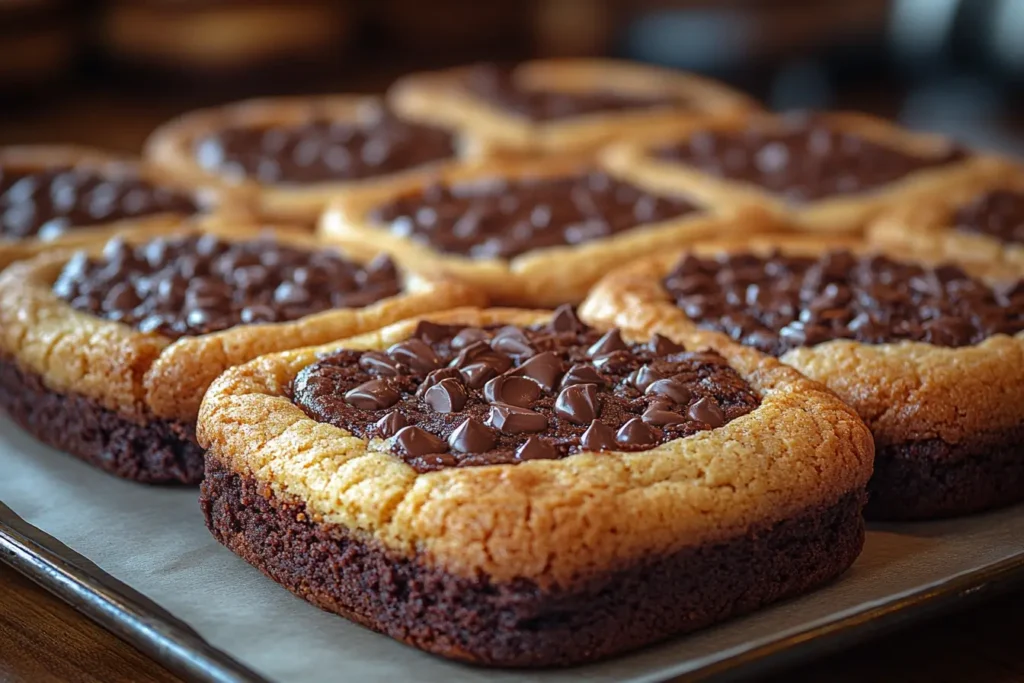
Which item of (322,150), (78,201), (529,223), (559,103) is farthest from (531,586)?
(559,103)

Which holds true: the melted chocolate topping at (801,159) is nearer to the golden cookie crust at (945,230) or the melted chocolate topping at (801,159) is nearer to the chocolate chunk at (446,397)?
the golden cookie crust at (945,230)

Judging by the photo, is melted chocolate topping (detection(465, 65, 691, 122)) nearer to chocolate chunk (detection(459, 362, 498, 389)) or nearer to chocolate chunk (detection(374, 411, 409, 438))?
chocolate chunk (detection(459, 362, 498, 389))

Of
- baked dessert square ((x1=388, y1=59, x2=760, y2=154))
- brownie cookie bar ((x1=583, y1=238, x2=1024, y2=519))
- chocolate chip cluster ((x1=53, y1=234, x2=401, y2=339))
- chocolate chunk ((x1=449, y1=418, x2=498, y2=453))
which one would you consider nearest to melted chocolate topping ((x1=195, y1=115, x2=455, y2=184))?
baked dessert square ((x1=388, y1=59, x2=760, y2=154))

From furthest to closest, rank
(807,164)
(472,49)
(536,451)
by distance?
1. (472,49)
2. (807,164)
3. (536,451)

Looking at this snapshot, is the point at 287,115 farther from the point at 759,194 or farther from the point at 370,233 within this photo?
the point at 759,194

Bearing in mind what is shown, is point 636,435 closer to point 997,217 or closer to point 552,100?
point 997,217

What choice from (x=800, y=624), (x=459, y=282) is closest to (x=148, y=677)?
(x=800, y=624)
